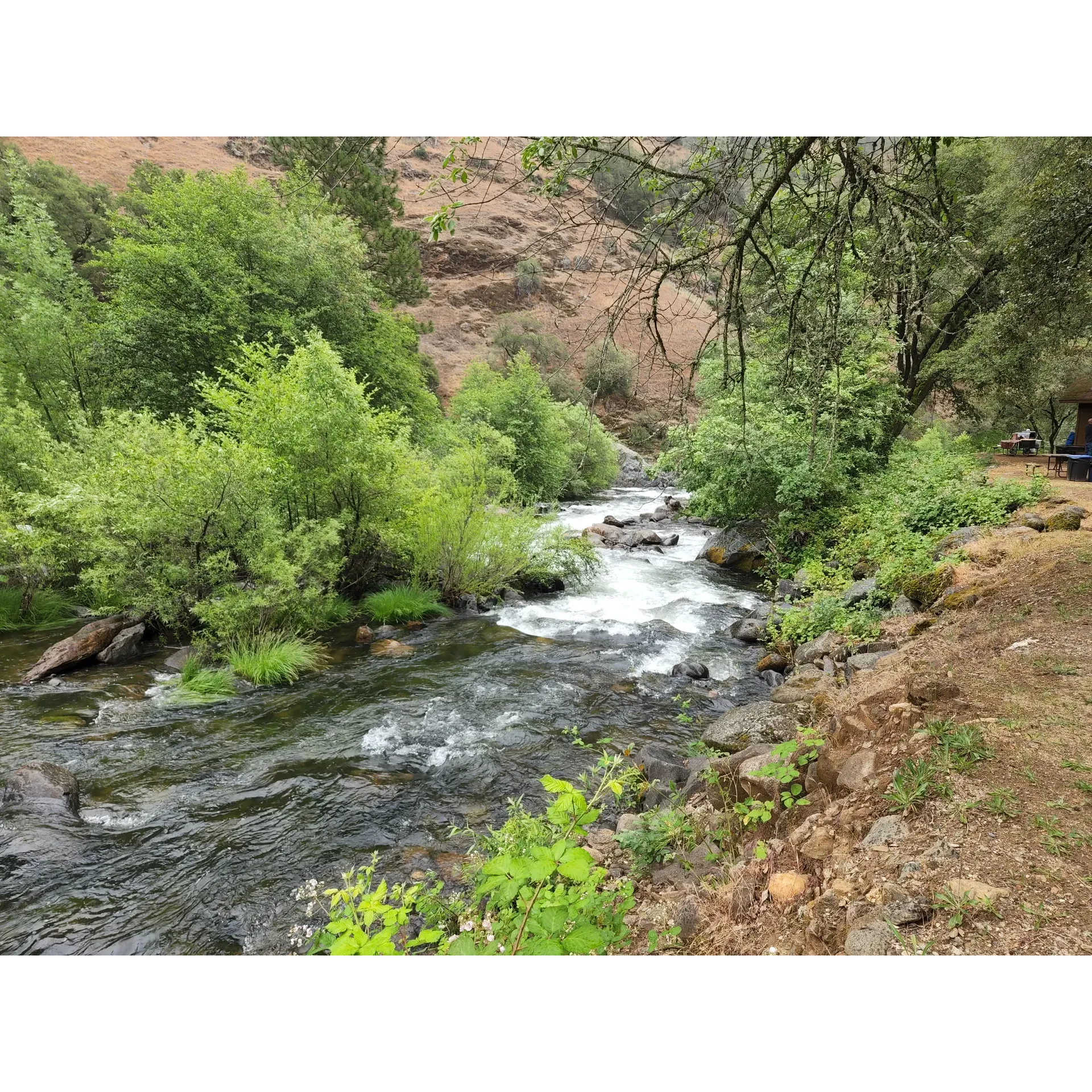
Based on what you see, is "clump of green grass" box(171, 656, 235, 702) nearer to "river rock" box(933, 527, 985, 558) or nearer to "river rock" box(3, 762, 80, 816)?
"river rock" box(3, 762, 80, 816)

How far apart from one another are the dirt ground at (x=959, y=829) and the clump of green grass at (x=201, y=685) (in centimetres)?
591

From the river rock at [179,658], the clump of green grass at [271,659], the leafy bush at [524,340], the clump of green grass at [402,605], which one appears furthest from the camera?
the leafy bush at [524,340]

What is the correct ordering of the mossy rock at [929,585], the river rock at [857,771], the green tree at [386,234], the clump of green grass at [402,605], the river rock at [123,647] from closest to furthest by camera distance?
the river rock at [857,771], the mossy rock at [929,585], the river rock at [123,647], the clump of green grass at [402,605], the green tree at [386,234]

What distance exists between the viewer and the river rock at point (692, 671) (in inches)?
296

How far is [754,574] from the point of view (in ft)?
41.8

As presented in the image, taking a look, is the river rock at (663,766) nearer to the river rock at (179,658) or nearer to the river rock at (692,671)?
the river rock at (692,671)

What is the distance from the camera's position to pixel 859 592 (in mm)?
7605

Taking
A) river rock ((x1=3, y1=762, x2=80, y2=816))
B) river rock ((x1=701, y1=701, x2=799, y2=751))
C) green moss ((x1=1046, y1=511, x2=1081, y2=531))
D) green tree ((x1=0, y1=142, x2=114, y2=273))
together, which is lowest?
river rock ((x1=3, y1=762, x2=80, y2=816))

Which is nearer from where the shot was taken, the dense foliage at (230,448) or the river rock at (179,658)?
the river rock at (179,658)

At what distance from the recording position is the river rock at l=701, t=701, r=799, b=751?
4727 mm

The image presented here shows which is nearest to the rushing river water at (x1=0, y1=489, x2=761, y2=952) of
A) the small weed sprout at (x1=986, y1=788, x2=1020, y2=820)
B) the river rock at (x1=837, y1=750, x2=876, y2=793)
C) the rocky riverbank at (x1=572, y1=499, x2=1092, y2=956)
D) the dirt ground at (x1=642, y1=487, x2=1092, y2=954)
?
the rocky riverbank at (x1=572, y1=499, x2=1092, y2=956)

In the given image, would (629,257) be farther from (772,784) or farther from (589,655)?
(589,655)

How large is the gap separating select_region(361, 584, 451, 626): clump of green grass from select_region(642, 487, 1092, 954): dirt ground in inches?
280

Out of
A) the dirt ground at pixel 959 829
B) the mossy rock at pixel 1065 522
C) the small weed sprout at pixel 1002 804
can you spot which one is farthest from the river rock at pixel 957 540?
the small weed sprout at pixel 1002 804
